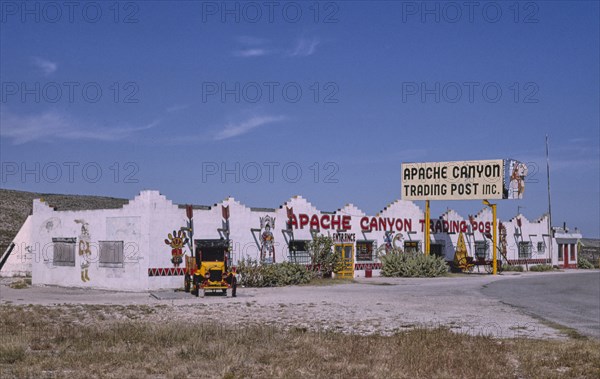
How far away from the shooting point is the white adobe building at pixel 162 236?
3253 cm

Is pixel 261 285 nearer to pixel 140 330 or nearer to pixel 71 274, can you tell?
pixel 71 274

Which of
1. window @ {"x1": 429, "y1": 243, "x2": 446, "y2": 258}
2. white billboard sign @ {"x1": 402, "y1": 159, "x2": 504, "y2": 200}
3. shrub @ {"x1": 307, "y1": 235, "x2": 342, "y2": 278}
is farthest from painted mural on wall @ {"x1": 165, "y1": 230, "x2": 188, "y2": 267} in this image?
window @ {"x1": 429, "y1": 243, "x2": 446, "y2": 258}

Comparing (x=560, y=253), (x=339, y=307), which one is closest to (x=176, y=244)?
(x=339, y=307)

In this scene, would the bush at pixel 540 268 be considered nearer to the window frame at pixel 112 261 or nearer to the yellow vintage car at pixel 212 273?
the yellow vintage car at pixel 212 273

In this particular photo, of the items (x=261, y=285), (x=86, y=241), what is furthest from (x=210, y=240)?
(x=86, y=241)

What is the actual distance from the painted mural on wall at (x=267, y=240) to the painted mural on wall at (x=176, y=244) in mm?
5370

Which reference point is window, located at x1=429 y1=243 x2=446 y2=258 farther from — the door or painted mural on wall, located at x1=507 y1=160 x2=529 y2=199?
the door

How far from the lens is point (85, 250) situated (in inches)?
1369

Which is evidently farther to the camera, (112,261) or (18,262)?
(18,262)

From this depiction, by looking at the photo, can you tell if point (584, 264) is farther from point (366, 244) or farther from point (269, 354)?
point (269, 354)

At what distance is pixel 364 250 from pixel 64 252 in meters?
19.7

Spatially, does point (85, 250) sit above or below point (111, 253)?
above


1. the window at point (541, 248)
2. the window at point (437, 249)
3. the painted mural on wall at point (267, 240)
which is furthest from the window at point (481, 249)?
the painted mural on wall at point (267, 240)

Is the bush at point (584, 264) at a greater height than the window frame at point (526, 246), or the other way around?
the window frame at point (526, 246)
